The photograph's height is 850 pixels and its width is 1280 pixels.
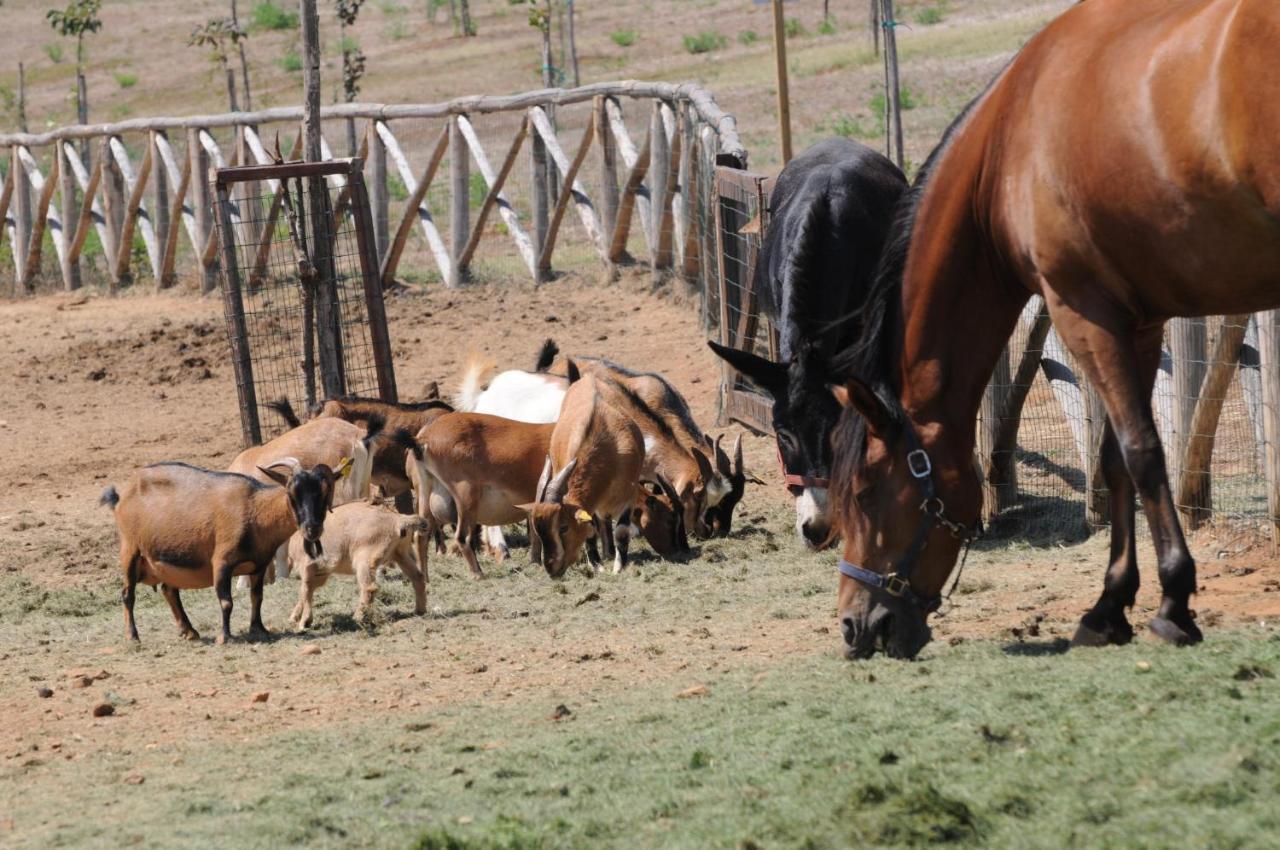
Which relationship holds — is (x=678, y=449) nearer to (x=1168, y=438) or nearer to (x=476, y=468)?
(x=476, y=468)

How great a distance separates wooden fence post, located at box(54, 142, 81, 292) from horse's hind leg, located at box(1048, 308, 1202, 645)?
21978 millimetres

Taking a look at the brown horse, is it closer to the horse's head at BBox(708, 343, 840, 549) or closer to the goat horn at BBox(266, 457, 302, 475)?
the horse's head at BBox(708, 343, 840, 549)

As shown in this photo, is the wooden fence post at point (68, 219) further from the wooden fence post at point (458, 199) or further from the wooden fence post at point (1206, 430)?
the wooden fence post at point (1206, 430)

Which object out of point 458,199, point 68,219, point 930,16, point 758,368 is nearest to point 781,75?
point 458,199

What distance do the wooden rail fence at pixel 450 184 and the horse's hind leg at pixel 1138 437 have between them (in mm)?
8597

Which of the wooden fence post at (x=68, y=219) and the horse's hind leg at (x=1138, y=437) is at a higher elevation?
the horse's hind leg at (x=1138, y=437)

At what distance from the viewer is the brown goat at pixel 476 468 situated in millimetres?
11289

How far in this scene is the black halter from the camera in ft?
20.3

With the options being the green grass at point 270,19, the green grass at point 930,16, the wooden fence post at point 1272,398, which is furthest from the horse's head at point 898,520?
the green grass at point 270,19

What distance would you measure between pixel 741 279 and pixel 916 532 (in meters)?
8.05

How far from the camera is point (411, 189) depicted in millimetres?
21406

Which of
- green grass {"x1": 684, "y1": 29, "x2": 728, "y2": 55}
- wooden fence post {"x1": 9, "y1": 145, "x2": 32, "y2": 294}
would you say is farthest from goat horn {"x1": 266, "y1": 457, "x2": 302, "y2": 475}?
green grass {"x1": 684, "y1": 29, "x2": 728, "y2": 55}

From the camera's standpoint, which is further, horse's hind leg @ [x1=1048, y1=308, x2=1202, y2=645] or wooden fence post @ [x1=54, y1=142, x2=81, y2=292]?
wooden fence post @ [x1=54, y1=142, x2=81, y2=292]

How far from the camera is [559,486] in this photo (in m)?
10.7
